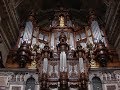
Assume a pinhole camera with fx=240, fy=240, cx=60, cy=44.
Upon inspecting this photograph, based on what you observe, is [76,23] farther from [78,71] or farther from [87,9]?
[78,71]

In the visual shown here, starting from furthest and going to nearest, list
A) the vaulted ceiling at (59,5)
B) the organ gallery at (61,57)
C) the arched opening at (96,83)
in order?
1. the vaulted ceiling at (59,5)
2. the organ gallery at (61,57)
3. the arched opening at (96,83)

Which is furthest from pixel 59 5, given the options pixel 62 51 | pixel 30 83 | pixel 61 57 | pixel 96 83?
pixel 96 83

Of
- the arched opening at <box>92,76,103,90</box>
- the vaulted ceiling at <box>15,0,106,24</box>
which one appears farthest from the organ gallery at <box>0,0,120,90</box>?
the vaulted ceiling at <box>15,0,106,24</box>

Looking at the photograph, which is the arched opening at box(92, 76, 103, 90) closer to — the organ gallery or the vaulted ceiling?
the organ gallery

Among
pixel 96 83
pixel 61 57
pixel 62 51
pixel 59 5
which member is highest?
pixel 59 5

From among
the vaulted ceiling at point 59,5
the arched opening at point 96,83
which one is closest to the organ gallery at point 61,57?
the arched opening at point 96,83

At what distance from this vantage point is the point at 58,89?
1421 centimetres

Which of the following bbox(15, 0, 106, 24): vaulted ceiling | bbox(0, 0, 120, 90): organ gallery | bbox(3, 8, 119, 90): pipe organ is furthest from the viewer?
bbox(15, 0, 106, 24): vaulted ceiling

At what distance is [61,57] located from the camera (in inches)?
615

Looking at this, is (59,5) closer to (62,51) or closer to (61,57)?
(62,51)

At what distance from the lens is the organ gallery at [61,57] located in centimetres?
1412

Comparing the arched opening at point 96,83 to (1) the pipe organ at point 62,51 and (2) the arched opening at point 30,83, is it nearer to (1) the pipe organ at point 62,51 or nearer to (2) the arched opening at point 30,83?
(1) the pipe organ at point 62,51

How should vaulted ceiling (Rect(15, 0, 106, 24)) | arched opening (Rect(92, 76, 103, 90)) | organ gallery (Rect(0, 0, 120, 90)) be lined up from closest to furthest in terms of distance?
arched opening (Rect(92, 76, 103, 90)) < organ gallery (Rect(0, 0, 120, 90)) < vaulted ceiling (Rect(15, 0, 106, 24))

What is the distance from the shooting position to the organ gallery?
1412 cm
